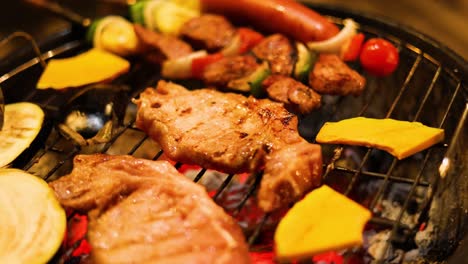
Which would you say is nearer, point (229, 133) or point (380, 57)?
point (229, 133)

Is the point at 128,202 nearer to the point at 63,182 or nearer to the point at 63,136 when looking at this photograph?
the point at 63,182

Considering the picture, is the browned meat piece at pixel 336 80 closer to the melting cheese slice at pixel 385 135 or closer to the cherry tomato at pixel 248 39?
the melting cheese slice at pixel 385 135

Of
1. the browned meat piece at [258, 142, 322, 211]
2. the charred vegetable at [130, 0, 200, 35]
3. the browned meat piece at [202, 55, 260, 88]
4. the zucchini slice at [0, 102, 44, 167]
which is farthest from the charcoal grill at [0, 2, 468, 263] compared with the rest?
the browned meat piece at [202, 55, 260, 88]

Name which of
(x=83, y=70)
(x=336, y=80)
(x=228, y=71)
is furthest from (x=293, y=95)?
(x=83, y=70)

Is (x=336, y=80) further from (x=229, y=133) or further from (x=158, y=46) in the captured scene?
(x=158, y=46)

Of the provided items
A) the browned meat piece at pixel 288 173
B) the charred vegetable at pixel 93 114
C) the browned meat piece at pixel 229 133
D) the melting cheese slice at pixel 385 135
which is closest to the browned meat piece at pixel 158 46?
the charred vegetable at pixel 93 114

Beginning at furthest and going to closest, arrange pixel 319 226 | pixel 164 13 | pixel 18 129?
pixel 164 13 < pixel 18 129 < pixel 319 226

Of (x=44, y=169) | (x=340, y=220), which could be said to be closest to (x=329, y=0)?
(x=44, y=169)
